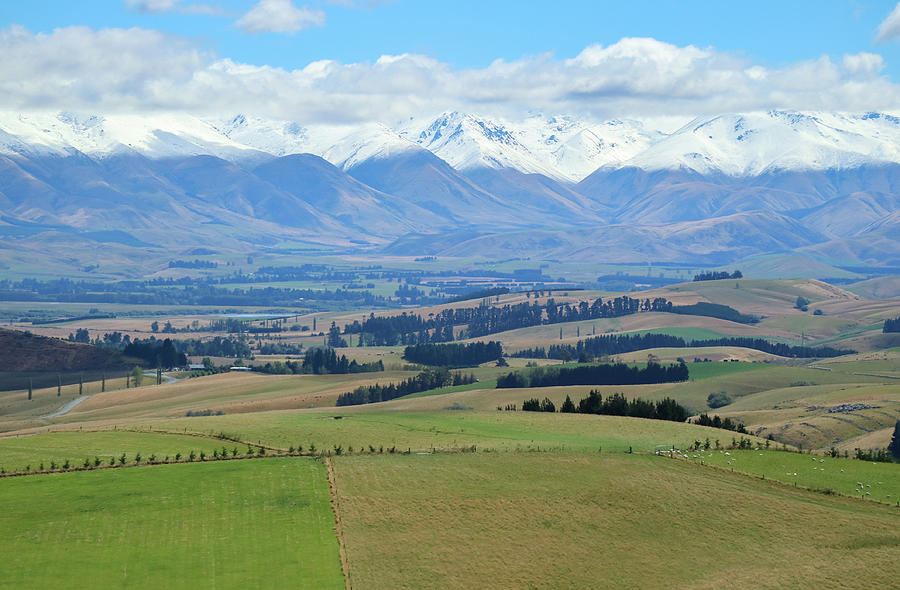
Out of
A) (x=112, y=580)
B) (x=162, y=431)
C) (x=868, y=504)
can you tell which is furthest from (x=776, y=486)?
(x=162, y=431)

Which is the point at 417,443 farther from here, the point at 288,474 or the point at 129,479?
the point at 129,479

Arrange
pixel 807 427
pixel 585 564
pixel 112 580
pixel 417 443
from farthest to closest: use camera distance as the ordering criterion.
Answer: pixel 807 427 < pixel 417 443 < pixel 585 564 < pixel 112 580

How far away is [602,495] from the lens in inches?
2638

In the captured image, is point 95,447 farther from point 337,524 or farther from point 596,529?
point 596,529

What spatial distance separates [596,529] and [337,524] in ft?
48.2

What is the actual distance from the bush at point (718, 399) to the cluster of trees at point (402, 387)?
4759 cm

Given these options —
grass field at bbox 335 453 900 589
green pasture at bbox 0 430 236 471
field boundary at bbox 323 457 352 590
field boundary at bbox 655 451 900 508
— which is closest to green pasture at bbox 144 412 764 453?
green pasture at bbox 0 430 236 471

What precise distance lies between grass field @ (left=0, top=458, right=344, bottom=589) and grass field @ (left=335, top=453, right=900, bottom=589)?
2.59m

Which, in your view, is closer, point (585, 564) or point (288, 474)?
point (585, 564)

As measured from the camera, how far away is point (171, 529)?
58.1m

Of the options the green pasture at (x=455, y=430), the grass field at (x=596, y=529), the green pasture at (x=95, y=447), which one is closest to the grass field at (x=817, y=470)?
the grass field at (x=596, y=529)

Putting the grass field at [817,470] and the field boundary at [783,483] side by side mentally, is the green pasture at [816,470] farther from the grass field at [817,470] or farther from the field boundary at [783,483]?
the field boundary at [783,483]

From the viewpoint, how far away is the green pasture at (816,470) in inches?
2825

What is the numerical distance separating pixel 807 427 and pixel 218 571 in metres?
82.9
